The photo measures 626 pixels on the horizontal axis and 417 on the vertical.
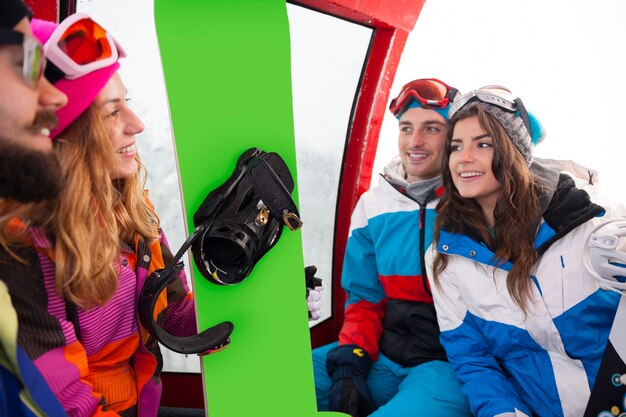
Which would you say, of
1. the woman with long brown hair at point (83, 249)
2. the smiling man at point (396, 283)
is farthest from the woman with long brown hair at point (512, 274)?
the woman with long brown hair at point (83, 249)

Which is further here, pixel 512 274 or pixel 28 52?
pixel 512 274

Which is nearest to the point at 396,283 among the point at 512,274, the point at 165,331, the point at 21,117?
the point at 512,274

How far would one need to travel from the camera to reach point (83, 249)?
1.17 metres

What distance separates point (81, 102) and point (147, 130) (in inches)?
37.7

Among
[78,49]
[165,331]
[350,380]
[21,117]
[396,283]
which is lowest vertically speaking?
[350,380]

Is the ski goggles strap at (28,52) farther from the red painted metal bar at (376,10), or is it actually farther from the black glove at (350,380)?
the black glove at (350,380)

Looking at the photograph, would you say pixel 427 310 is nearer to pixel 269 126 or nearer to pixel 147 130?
pixel 269 126

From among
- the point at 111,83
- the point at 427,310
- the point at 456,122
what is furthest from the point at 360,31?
the point at 111,83

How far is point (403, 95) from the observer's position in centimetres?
240

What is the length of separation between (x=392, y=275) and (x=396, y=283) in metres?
0.04

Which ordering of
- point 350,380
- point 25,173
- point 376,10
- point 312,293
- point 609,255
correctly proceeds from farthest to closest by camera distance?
point 376,10 < point 350,380 < point 312,293 < point 609,255 < point 25,173

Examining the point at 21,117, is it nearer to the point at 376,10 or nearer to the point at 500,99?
the point at 500,99

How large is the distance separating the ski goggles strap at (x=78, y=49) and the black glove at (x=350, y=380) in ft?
5.27

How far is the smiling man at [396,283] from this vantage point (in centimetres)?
224
